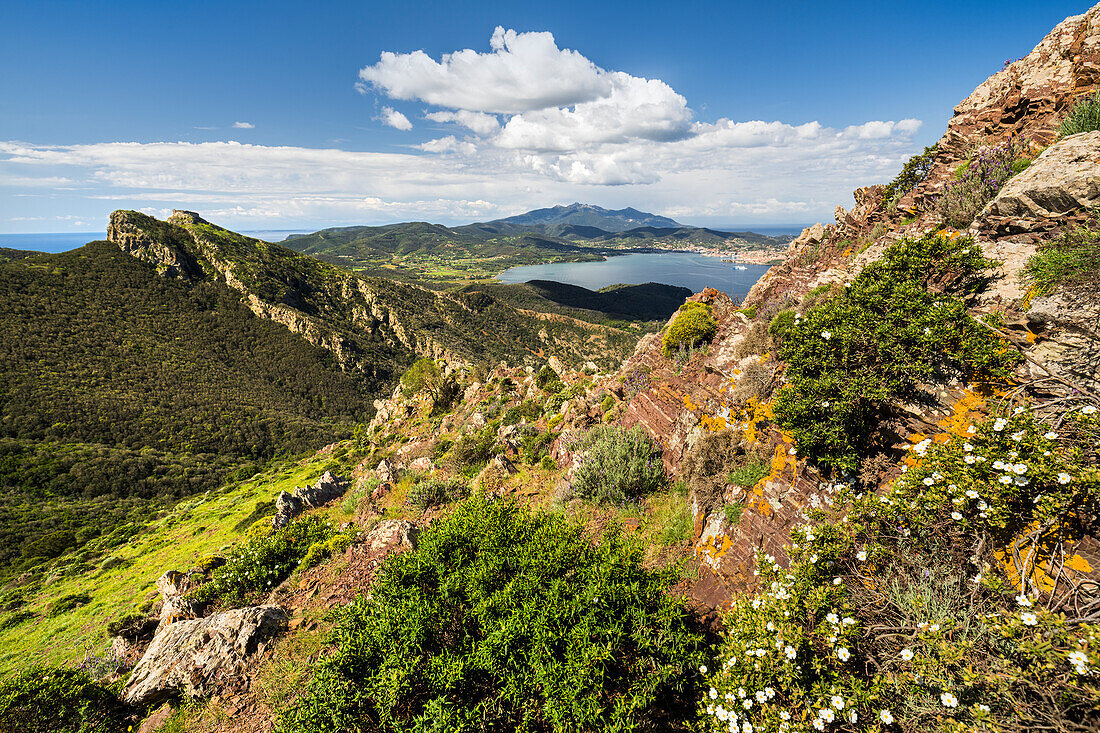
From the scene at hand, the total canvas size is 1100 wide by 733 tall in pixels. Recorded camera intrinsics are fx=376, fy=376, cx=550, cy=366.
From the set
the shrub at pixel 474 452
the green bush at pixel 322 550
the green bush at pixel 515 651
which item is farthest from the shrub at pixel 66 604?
the green bush at pixel 515 651

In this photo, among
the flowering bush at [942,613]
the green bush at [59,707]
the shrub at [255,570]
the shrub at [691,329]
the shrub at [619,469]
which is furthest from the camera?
the shrub at [691,329]

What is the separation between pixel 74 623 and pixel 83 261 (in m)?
130

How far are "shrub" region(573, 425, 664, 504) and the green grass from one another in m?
16.2

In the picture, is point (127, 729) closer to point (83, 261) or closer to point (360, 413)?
point (360, 413)

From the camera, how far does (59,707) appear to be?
6.31 meters

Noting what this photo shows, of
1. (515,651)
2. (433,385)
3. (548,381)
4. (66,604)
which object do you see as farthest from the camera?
(433,385)

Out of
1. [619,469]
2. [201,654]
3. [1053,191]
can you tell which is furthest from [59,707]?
[1053,191]

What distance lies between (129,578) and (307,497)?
19.8 meters

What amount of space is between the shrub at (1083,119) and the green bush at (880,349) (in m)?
3.56

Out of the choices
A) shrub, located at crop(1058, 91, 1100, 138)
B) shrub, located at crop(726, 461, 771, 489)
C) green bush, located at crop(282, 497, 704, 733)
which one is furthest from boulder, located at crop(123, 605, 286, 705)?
shrub, located at crop(1058, 91, 1100, 138)

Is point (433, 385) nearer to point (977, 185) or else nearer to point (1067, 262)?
point (977, 185)

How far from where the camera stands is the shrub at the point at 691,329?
13.9m

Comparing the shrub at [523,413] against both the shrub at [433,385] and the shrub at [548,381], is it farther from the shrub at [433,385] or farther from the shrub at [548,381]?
the shrub at [433,385]

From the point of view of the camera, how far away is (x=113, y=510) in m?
51.4
